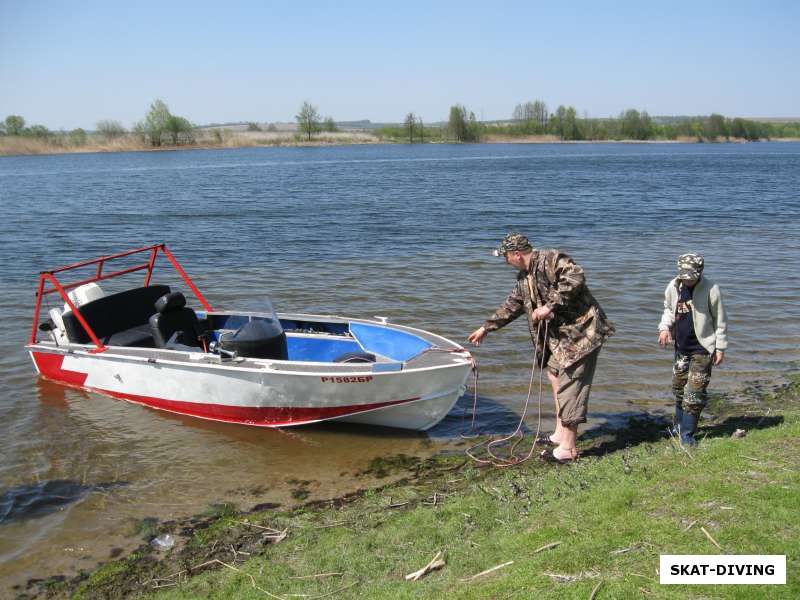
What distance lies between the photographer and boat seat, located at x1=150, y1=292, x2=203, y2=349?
31.7 feet

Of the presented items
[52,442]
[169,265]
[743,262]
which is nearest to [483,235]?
[743,262]

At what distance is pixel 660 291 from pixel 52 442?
12680 millimetres

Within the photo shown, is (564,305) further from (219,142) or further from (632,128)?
(632,128)

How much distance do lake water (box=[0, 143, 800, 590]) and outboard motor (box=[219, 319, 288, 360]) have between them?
1027mm

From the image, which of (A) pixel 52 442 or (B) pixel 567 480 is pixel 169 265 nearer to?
(A) pixel 52 442

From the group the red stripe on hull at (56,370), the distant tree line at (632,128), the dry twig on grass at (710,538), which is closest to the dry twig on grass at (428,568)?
the dry twig on grass at (710,538)

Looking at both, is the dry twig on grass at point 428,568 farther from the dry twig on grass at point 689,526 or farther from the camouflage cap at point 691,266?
the camouflage cap at point 691,266

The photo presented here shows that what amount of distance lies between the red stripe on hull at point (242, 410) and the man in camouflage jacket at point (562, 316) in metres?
2.04

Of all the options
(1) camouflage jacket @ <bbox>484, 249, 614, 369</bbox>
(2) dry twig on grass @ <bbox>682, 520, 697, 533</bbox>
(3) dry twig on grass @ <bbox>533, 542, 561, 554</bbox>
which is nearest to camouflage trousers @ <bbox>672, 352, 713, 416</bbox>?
(1) camouflage jacket @ <bbox>484, 249, 614, 369</bbox>

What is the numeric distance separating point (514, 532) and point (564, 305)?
233 centimetres

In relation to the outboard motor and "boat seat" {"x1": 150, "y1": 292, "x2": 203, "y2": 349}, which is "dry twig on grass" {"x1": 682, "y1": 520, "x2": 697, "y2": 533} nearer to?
the outboard motor

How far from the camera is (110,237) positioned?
25219mm

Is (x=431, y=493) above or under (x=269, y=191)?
under

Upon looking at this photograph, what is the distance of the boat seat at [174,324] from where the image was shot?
9.66m
